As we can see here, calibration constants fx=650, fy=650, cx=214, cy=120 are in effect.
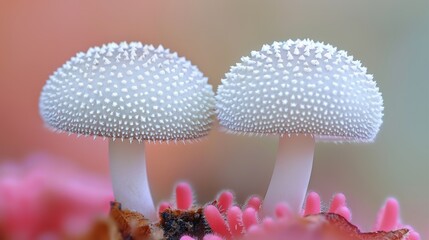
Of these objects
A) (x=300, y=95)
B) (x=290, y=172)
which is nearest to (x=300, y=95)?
(x=300, y=95)

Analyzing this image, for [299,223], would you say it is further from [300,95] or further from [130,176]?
[130,176]

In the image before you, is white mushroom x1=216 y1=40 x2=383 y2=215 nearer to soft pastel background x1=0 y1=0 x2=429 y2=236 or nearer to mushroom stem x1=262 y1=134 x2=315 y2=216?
mushroom stem x1=262 y1=134 x2=315 y2=216

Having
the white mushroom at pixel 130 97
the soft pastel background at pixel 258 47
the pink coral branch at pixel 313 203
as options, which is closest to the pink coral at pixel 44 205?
the white mushroom at pixel 130 97

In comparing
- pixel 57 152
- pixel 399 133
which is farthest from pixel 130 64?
pixel 399 133

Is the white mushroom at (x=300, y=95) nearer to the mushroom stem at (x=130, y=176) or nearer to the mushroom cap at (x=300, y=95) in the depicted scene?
the mushroom cap at (x=300, y=95)

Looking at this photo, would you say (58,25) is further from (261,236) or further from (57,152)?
(261,236)

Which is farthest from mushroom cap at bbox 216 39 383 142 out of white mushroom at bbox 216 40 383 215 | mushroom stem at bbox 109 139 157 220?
mushroom stem at bbox 109 139 157 220
